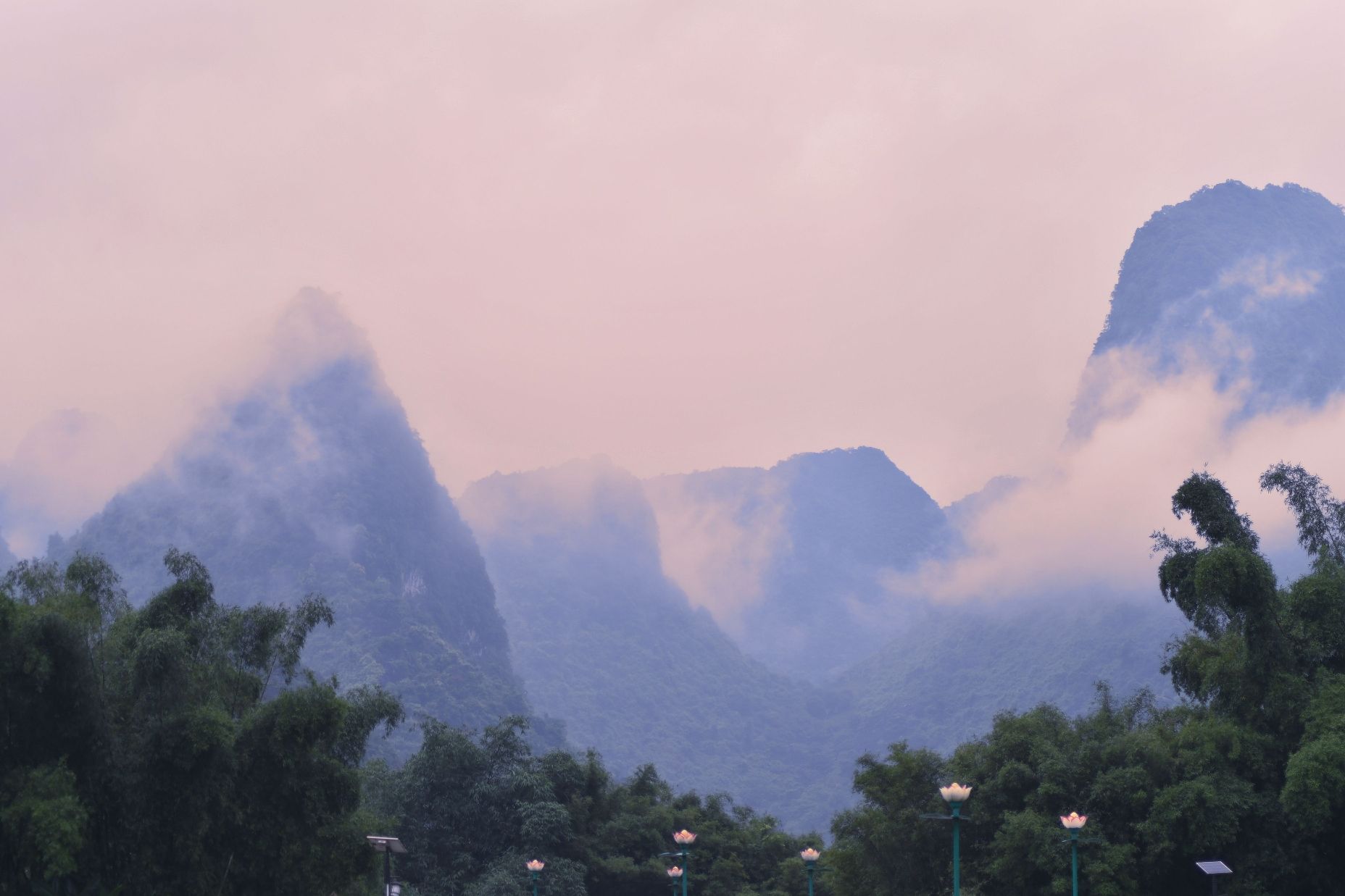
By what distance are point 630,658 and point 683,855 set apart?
129 meters

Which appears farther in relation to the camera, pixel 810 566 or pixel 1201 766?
pixel 810 566

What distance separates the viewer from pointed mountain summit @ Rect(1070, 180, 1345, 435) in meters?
125

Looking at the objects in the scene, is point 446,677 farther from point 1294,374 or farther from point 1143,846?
point 1143,846

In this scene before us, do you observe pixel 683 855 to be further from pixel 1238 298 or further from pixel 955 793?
pixel 1238 298

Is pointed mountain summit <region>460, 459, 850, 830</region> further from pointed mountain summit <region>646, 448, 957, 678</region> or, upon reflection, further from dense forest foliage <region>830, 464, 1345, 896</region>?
dense forest foliage <region>830, 464, 1345, 896</region>

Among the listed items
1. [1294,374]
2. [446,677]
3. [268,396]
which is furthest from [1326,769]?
[268,396]

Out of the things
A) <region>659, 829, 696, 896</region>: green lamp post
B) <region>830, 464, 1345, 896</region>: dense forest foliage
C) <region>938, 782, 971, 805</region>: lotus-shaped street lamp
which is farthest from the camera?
<region>659, 829, 696, 896</region>: green lamp post

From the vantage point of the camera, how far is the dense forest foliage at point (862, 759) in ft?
83.0

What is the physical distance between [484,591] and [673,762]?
29.6 metres

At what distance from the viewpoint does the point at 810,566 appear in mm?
189250

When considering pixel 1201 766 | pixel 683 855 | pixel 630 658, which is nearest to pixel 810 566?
pixel 630 658

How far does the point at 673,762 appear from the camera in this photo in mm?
136375

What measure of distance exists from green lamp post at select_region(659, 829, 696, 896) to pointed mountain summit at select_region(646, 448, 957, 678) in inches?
4892

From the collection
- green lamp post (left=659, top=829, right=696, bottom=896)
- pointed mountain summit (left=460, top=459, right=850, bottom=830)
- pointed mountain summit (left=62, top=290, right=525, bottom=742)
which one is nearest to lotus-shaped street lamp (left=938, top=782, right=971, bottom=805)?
green lamp post (left=659, top=829, right=696, bottom=896)
